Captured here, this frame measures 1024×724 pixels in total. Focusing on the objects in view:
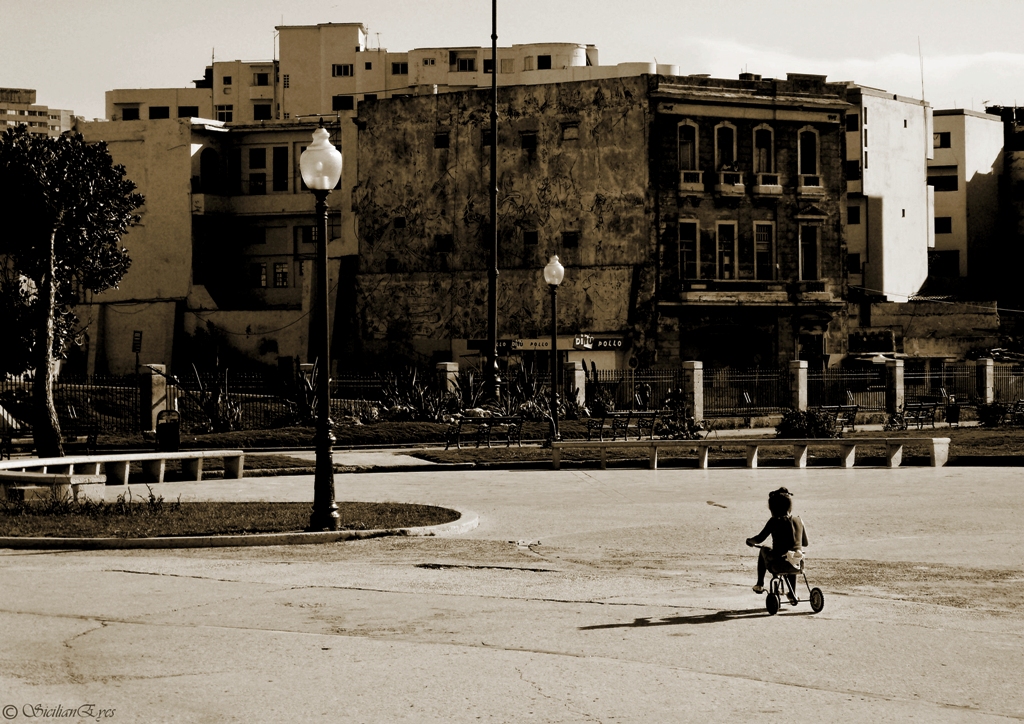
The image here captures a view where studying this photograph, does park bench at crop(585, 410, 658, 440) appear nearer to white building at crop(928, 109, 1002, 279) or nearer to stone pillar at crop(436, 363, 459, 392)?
stone pillar at crop(436, 363, 459, 392)

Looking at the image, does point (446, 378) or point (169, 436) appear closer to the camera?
point (169, 436)

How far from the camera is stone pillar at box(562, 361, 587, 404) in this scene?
4147 cm

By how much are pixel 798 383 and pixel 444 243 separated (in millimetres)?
17591

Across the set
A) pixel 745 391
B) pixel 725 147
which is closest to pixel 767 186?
pixel 725 147

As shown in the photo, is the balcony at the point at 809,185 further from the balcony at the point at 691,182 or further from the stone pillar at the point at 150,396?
the stone pillar at the point at 150,396

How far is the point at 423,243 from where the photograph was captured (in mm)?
55531

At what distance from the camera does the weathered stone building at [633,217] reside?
2062 inches

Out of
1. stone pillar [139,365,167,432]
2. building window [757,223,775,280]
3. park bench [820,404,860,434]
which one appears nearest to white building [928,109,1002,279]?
building window [757,223,775,280]

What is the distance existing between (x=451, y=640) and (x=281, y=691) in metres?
1.62

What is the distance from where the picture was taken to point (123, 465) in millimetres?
21875

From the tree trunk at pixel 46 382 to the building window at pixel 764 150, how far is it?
106ft

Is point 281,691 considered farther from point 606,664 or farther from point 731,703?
point 731,703

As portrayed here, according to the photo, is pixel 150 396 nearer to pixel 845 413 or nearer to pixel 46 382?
pixel 46 382

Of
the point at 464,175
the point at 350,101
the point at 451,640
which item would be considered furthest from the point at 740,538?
the point at 350,101
